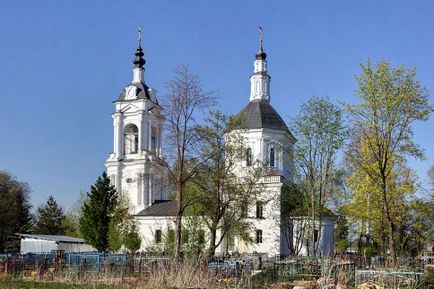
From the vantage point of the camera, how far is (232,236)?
145 ft

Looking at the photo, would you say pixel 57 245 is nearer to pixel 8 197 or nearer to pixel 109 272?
pixel 8 197

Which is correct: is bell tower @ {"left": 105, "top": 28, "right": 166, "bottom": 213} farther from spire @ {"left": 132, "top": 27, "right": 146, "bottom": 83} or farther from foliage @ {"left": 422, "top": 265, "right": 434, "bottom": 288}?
foliage @ {"left": 422, "top": 265, "right": 434, "bottom": 288}

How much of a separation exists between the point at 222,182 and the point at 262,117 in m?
14.9

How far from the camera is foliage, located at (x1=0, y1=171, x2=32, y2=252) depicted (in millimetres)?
54562

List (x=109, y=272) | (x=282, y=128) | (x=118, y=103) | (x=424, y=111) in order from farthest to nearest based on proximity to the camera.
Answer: (x=118, y=103), (x=282, y=128), (x=424, y=111), (x=109, y=272)

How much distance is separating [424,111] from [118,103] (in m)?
36.0

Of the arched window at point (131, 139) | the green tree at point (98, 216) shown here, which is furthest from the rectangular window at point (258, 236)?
the arched window at point (131, 139)

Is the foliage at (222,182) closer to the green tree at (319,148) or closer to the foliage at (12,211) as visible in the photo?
the green tree at (319,148)

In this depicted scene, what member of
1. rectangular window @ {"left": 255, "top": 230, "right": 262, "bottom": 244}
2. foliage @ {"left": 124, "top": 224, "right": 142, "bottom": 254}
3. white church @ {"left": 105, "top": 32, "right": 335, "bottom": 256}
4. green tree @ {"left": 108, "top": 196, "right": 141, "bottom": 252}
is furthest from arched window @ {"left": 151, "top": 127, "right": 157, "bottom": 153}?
rectangular window @ {"left": 255, "top": 230, "right": 262, "bottom": 244}

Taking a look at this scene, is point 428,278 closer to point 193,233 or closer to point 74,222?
point 193,233

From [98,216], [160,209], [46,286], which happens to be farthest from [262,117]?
[46,286]

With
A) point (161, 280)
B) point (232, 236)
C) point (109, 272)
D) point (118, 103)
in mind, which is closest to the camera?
point (161, 280)

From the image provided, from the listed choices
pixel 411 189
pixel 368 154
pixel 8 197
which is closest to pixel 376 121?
pixel 368 154

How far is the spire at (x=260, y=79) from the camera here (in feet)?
171
